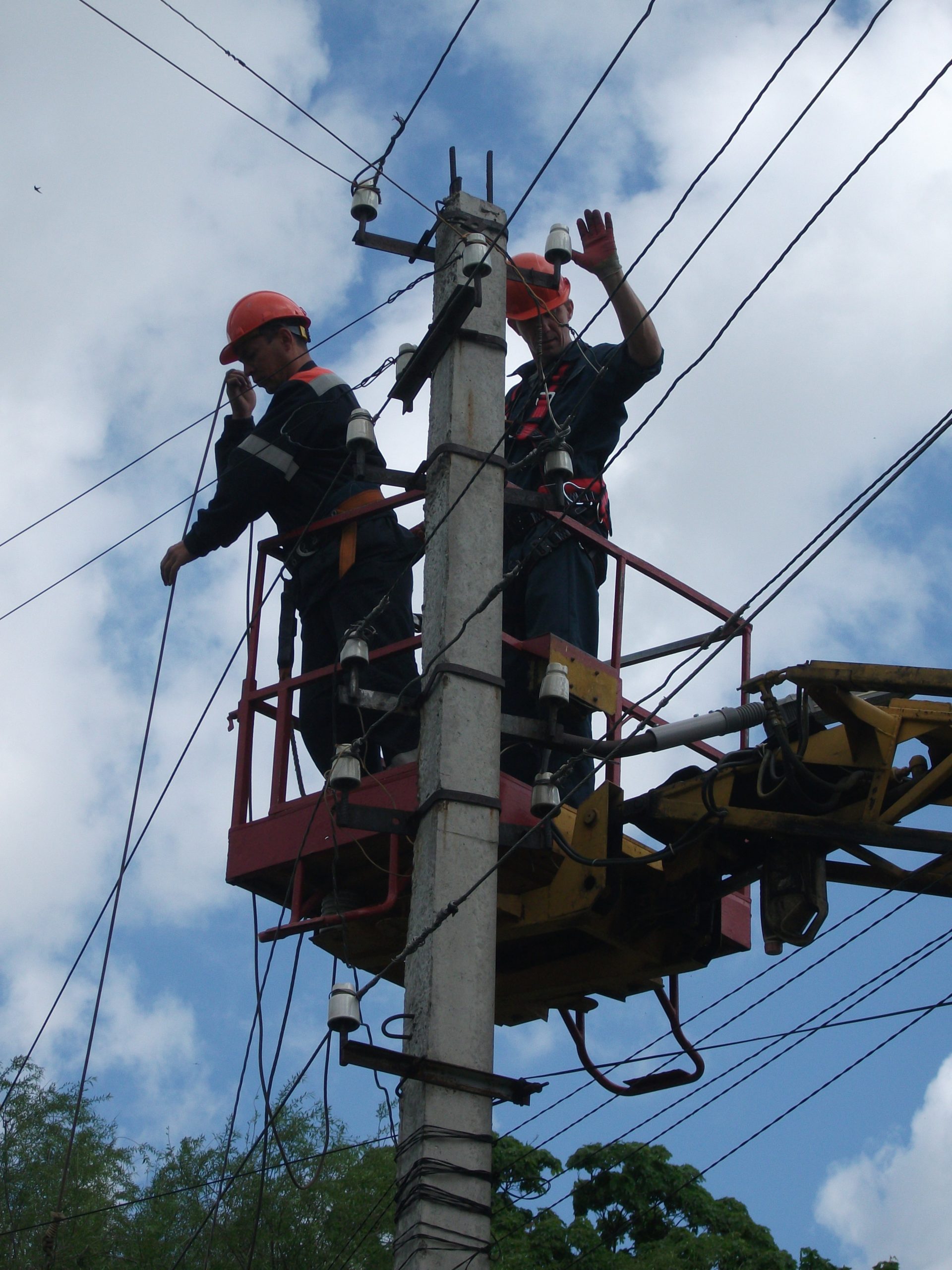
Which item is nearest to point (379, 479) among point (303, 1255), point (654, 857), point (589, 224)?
point (589, 224)

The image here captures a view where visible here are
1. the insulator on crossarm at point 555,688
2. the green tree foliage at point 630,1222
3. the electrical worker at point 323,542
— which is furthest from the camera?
the green tree foliage at point 630,1222

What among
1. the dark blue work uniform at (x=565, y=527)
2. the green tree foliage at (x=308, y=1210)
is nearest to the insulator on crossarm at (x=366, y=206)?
the dark blue work uniform at (x=565, y=527)

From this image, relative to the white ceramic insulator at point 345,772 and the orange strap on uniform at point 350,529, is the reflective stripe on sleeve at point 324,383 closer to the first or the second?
the orange strap on uniform at point 350,529

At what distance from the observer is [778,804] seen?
718cm

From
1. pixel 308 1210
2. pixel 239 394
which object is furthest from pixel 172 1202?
pixel 239 394

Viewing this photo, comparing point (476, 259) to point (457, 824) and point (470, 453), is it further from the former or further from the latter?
point (457, 824)

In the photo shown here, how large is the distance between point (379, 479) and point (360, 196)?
5.42ft

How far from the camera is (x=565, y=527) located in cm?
841

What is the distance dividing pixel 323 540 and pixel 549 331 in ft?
5.60

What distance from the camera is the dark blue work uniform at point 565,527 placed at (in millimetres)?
8414

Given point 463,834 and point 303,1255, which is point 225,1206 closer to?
point 303,1255

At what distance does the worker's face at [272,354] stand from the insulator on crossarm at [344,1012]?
4268 mm

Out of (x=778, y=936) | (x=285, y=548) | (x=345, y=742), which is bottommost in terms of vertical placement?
(x=778, y=936)

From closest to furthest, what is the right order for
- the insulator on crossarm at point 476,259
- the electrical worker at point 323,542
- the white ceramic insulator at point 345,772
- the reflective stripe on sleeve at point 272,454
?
the white ceramic insulator at point 345,772 < the insulator on crossarm at point 476,259 < the electrical worker at point 323,542 < the reflective stripe on sleeve at point 272,454
